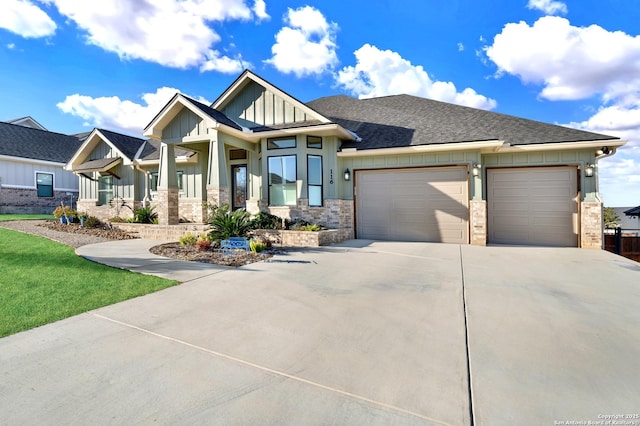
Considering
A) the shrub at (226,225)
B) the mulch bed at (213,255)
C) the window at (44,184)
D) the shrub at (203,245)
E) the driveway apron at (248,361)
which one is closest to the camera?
the driveway apron at (248,361)

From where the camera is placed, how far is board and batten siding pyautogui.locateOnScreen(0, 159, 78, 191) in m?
17.5

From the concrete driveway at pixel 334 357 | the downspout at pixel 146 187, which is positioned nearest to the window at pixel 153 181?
the downspout at pixel 146 187

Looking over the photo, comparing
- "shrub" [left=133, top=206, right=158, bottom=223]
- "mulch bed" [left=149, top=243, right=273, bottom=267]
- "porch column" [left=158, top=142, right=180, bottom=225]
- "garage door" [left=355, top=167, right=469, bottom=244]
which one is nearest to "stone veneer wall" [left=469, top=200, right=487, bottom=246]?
"garage door" [left=355, top=167, right=469, bottom=244]

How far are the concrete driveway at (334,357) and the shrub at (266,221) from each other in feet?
18.4

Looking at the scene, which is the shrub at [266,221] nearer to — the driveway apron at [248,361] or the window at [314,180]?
the window at [314,180]

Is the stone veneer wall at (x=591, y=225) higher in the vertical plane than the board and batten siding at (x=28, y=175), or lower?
lower

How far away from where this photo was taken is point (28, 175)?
18438mm

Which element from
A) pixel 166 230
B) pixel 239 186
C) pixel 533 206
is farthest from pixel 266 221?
pixel 533 206

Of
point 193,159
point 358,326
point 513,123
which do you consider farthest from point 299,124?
point 358,326

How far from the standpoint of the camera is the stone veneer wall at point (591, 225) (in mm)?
9875

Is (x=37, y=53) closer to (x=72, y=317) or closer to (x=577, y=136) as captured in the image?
(x=72, y=317)

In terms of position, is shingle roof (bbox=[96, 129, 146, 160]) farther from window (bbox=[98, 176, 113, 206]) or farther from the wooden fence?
the wooden fence

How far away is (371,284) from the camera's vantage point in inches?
210

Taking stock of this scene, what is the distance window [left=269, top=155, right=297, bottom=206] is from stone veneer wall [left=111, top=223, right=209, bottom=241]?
2.90 metres
